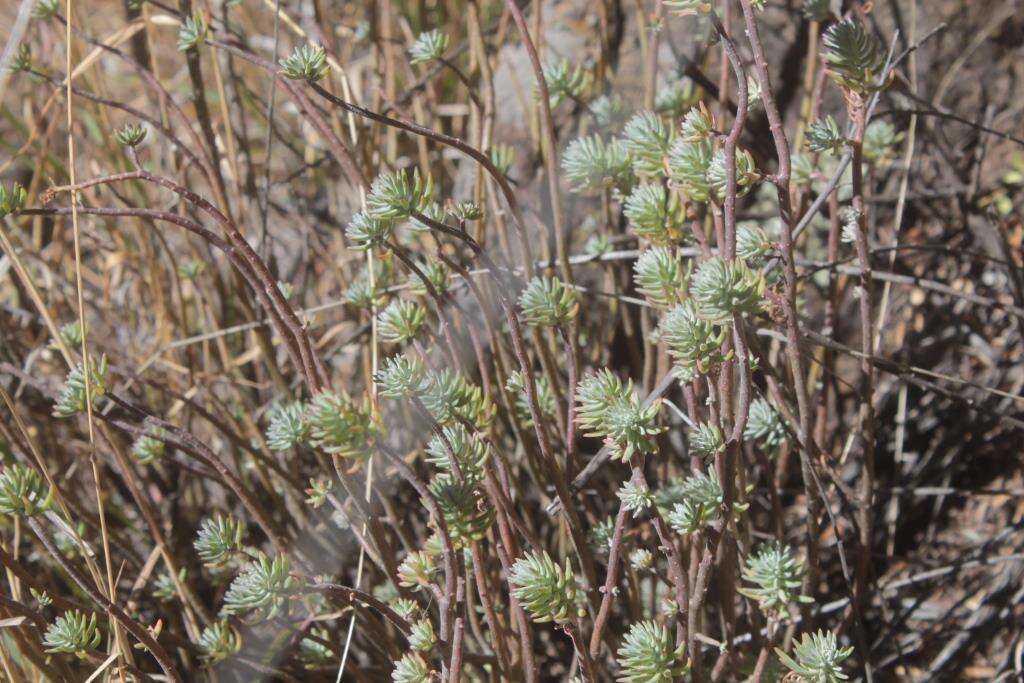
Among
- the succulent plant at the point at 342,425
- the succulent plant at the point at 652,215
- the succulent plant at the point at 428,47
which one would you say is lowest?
the succulent plant at the point at 342,425

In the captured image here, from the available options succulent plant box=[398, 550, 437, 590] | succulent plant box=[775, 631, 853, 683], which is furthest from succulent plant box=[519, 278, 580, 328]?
succulent plant box=[775, 631, 853, 683]

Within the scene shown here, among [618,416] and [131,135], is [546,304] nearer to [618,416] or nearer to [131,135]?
[618,416]

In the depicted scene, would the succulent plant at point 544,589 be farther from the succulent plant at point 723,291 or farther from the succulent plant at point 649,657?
the succulent plant at point 723,291

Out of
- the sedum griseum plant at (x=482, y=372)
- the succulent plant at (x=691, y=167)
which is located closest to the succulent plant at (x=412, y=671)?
the sedum griseum plant at (x=482, y=372)

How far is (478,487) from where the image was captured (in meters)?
0.79

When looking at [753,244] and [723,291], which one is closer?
[723,291]

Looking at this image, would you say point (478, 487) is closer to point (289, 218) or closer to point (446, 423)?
point (446, 423)

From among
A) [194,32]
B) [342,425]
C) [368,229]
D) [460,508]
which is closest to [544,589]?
[460,508]

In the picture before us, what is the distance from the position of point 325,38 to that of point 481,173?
395mm

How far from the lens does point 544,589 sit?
0.71m

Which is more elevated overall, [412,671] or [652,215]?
[652,215]

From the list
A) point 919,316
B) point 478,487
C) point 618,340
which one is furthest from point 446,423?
point 919,316

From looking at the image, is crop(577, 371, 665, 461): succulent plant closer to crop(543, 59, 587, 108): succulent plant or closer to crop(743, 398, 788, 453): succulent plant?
crop(743, 398, 788, 453): succulent plant

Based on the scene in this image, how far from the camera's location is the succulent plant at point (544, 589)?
2.31 ft
